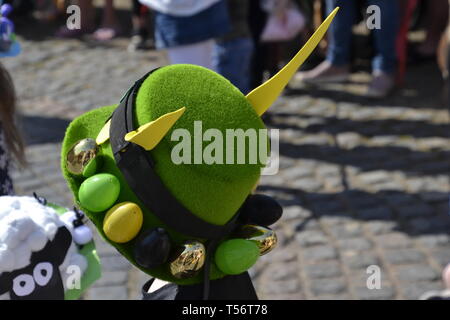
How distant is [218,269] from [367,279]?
5.88ft

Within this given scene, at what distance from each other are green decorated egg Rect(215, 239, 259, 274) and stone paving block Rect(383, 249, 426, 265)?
1961 millimetres

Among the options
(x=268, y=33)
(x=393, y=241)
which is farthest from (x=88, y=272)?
(x=268, y=33)

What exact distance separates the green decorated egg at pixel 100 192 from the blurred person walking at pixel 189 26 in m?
2.52

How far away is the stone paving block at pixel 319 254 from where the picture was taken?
3.79m

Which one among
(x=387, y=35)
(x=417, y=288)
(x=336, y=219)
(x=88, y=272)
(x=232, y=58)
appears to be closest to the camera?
(x=88, y=272)

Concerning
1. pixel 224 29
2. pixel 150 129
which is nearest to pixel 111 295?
pixel 224 29

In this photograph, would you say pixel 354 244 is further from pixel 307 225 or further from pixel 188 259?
pixel 188 259

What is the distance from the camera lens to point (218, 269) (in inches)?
76.4

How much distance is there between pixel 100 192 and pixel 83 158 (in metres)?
0.11

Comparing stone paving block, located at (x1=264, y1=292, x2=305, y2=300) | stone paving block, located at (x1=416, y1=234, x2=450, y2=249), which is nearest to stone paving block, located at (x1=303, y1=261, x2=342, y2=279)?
stone paving block, located at (x1=264, y1=292, x2=305, y2=300)

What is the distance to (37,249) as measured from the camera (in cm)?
202

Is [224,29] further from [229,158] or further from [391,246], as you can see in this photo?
[229,158]

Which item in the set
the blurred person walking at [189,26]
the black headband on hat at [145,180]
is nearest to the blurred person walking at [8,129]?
the black headband on hat at [145,180]

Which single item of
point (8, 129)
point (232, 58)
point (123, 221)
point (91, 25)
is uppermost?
point (123, 221)
